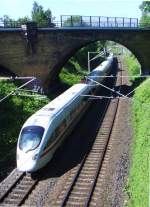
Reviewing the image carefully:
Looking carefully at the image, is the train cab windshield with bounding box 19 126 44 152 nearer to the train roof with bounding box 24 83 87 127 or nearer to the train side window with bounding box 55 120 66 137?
the train roof with bounding box 24 83 87 127

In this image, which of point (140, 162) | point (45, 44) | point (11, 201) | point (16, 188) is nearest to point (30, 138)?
point (16, 188)

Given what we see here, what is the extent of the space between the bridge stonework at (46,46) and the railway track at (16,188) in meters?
21.0

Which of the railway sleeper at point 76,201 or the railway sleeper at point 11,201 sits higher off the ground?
the railway sleeper at point 76,201

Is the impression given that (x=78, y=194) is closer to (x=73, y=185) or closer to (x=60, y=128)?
(x=73, y=185)

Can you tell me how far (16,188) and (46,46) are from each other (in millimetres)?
24395

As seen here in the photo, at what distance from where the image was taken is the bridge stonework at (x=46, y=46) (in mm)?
42938

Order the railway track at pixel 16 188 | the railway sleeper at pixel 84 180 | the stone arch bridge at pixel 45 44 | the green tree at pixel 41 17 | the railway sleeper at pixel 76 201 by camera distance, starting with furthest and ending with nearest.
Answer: the green tree at pixel 41 17
the stone arch bridge at pixel 45 44
the railway sleeper at pixel 84 180
the railway track at pixel 16 188
the railway sleeper at pixel 76 201

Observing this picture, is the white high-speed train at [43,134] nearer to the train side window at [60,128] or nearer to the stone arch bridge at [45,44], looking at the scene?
the train side window at [60,128]

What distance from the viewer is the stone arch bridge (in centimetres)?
4284

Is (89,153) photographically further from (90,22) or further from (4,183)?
(90,22)

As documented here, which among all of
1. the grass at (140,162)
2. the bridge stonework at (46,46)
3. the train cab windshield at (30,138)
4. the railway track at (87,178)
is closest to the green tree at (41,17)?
the bridge stonework at (46,46)

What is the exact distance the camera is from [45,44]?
144 feet

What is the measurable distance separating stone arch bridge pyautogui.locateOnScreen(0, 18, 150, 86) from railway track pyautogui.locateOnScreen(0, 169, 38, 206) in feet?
68.9

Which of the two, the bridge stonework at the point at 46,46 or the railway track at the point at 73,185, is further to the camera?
the bridge stonework at the point at 46,46
